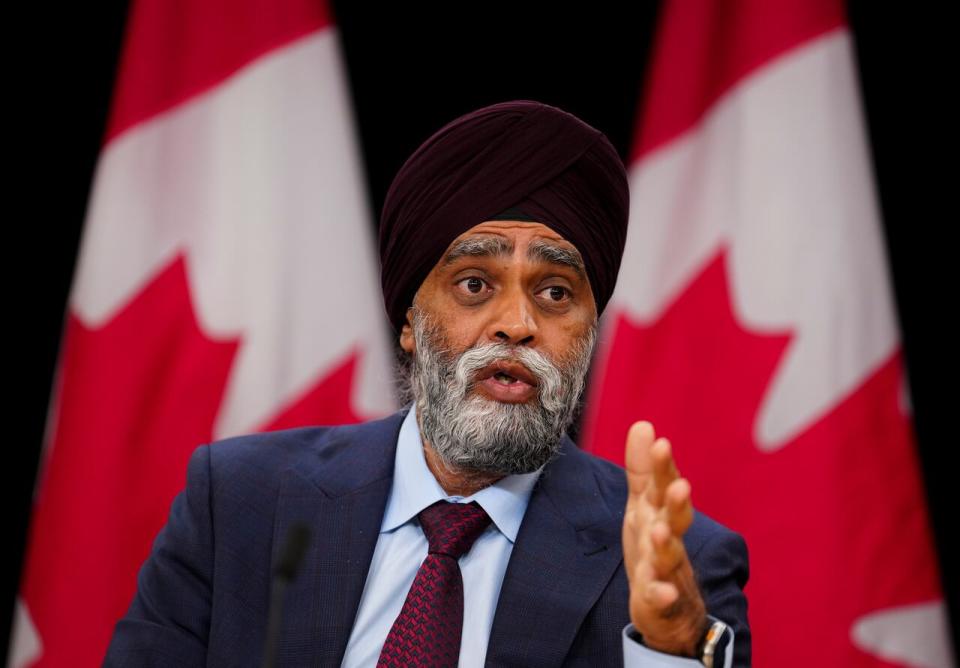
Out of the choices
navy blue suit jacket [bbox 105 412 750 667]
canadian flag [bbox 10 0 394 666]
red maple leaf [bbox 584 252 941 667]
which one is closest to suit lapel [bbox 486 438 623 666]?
navy blue suit jacket [bbox 105 412 750 667]

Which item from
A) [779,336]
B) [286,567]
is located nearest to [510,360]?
[286,567]

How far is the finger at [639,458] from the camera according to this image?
1.43 m

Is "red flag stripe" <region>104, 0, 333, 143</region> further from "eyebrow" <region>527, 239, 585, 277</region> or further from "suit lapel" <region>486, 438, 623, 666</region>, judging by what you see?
"suit lapel" <region>486, 438, 623, 666</region>

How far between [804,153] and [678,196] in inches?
13.8

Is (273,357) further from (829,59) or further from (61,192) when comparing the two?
(829,59)

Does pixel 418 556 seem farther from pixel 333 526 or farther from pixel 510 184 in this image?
pixel 510 184

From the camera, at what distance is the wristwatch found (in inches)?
57.5

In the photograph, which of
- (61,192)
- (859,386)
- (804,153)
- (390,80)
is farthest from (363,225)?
(859,386)

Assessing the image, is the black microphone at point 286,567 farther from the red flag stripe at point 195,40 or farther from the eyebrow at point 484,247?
the red flag stripe at point 195,40

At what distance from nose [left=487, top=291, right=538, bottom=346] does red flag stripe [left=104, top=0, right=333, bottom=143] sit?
1.61 m

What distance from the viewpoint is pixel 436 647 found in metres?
1.68

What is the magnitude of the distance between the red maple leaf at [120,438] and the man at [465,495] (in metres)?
1.02

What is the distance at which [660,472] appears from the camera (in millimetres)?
1383

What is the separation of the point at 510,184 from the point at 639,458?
60cm
